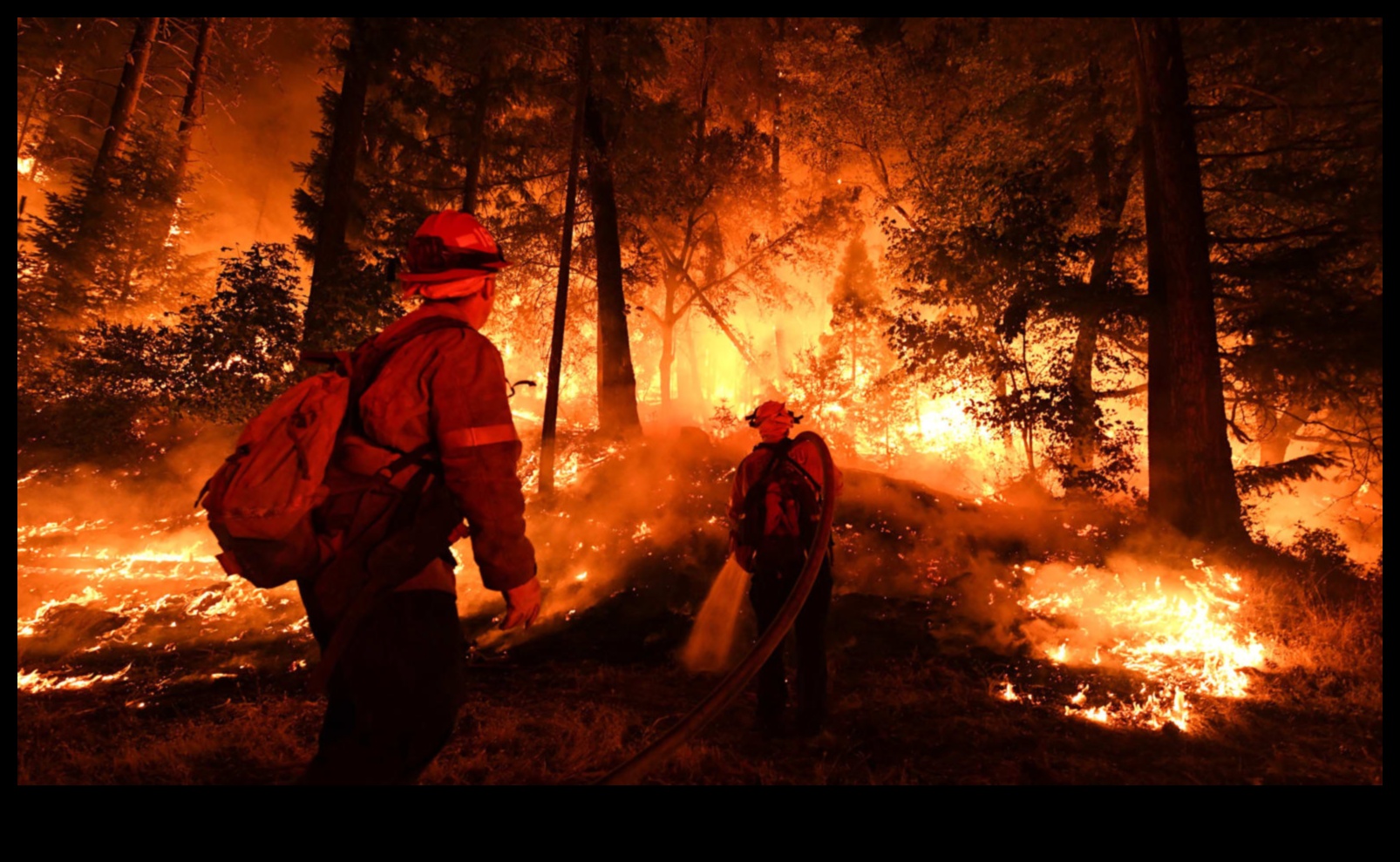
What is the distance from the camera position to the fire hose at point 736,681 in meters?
2.54

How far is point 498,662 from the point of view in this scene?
20.9 feet

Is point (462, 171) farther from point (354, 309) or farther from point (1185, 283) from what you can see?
point (1185, 283)

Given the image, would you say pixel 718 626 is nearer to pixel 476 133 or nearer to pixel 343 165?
pixel 343 165

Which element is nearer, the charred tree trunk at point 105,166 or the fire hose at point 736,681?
the fire hose at point 736,681

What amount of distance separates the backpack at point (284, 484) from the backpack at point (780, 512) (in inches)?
115

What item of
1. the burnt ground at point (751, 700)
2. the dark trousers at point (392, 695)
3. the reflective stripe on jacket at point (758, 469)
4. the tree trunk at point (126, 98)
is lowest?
the burnt ground at point (751, 700)

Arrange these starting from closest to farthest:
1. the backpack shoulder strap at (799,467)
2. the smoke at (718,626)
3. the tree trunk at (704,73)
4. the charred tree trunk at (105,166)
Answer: the backpack shoulder strap at (799,467), the smoke at (718,626), the charred tree trunk at (105,166), the tree trunk at (704,73)

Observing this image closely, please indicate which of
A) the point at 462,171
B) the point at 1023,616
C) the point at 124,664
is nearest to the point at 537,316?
the point at 462,171

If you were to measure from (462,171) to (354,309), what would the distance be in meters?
6.50

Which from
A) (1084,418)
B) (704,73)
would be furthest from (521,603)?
(704,73)

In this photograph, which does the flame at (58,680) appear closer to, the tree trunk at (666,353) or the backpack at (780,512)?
the backpack at (780,512)

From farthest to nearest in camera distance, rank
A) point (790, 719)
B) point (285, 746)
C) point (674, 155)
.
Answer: point (674, 155) → point (790, 719) → point (285, 746)

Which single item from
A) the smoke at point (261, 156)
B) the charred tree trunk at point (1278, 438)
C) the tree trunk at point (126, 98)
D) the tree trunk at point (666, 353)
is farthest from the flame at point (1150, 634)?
the smoke at point (261, 156)

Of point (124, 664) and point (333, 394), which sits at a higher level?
point (333, 394)
